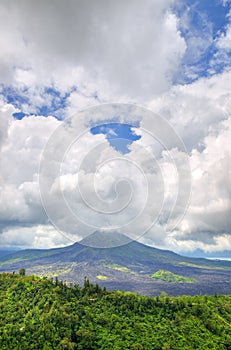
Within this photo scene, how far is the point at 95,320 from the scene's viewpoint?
234ft

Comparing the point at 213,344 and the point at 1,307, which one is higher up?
the point at 1,307

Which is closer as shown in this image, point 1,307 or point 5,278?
point 1,307

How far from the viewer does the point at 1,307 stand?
235 ft

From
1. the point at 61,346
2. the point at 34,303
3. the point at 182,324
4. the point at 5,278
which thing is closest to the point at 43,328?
the point at 61,346

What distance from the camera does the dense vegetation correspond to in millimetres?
63656

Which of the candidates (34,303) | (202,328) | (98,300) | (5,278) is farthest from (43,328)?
(202,328)

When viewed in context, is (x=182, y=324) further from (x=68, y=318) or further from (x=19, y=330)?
(x=19, y=330)

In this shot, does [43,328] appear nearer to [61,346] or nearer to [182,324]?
[61,346]

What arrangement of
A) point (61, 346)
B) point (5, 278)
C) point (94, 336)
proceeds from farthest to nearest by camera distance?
point (5, 278), point (94, 336), point (61, 346)

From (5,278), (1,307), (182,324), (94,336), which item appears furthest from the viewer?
(5,278)

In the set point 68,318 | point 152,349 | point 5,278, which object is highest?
point 5,278

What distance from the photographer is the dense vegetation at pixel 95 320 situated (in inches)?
2506

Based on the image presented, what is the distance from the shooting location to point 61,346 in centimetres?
6097

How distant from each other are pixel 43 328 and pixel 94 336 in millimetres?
11415
